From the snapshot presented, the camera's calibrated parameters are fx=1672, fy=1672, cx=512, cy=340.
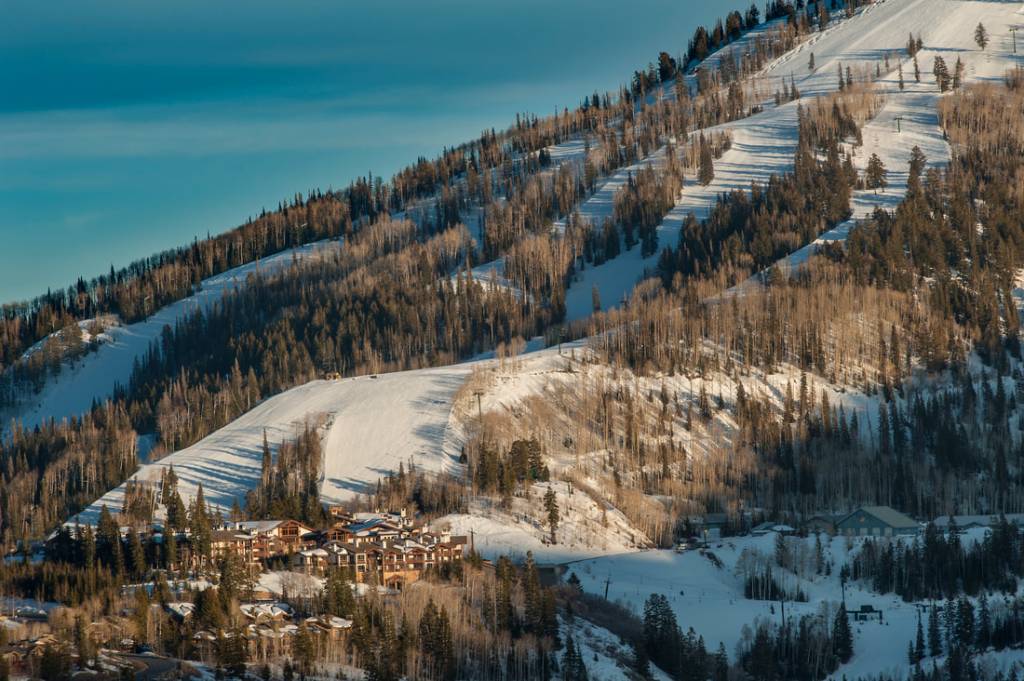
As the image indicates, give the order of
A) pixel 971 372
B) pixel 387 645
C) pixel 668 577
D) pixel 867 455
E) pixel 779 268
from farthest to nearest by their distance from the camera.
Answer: pixel 779 268 → pixel 971 372 → pixel 867 455 → pixel 668 577 → pixel 387 645

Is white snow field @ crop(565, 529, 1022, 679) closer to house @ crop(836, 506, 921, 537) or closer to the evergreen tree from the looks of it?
the evergreen tree

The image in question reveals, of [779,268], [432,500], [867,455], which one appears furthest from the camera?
[779,268]

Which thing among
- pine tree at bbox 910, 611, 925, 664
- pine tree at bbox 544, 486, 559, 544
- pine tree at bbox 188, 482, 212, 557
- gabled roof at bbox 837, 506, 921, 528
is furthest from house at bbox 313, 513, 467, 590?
gabled roof at bbox 837, 506, 921, 528

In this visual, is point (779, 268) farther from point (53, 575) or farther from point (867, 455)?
point (53, 575)

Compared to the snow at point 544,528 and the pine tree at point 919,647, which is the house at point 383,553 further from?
the pine tree at point 919,647

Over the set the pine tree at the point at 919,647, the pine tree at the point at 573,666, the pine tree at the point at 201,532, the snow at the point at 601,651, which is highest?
the pine tree at the point at 201,532

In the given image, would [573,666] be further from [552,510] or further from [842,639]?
[552,510]

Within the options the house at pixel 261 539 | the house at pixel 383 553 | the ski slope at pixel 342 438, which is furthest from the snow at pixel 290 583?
the ski slope at pixel 342 438

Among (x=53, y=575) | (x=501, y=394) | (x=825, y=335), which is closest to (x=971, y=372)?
(x=825, y=335)
